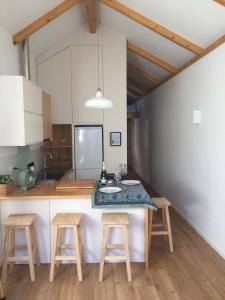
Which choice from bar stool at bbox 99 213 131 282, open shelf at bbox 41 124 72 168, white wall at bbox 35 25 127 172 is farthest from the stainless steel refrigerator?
bar stool at bbox 99 213 131 282

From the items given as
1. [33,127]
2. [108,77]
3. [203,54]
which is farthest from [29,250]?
[108,77]

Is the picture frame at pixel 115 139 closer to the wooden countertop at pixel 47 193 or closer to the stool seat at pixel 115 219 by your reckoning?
the wooden countertop at pixel 47 193

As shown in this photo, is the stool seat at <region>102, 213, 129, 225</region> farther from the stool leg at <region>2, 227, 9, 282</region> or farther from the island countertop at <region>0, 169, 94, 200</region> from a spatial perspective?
the stool leg at <region>2, 227, 9, 282</region>

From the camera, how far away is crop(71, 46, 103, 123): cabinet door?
4.85 metres

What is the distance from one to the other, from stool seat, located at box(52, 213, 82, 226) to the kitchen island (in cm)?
13

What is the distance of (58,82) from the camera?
15.9 feet

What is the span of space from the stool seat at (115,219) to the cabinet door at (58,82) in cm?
256

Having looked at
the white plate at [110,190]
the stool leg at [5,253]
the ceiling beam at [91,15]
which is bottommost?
the stool leg at [5,253]

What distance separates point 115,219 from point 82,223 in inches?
18.7

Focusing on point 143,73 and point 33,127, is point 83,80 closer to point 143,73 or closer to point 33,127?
point 143,73

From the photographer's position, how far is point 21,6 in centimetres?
310

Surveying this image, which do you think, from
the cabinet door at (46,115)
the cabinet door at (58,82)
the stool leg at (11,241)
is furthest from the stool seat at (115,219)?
the cabinet door at (58,82)

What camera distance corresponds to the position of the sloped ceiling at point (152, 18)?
2926 mm

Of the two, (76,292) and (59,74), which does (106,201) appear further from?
(59,74)
